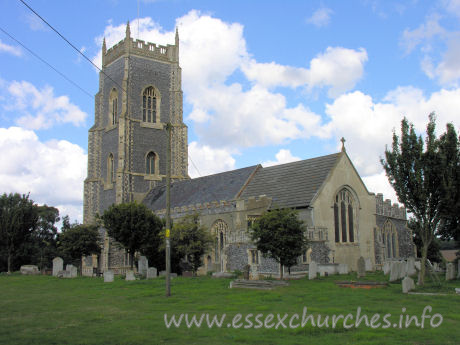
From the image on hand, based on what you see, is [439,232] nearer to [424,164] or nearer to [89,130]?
[424,164]

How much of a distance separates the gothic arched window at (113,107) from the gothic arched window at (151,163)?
6.03m

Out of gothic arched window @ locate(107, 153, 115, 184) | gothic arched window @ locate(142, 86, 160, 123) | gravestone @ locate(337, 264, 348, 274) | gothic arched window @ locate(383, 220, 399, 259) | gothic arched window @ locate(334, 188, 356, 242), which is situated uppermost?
gothic arched window @ locate(142, 86, 160, 123)

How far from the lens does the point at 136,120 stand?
161 feet

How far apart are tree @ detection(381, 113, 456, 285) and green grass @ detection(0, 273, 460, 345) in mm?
3253

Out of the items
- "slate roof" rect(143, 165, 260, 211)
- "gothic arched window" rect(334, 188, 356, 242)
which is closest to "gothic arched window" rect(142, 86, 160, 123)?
"slate roof" rect(143, 165, 260, 211)

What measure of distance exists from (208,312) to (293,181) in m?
20.8

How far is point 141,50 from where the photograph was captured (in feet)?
169

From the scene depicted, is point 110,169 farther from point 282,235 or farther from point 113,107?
point 282,235

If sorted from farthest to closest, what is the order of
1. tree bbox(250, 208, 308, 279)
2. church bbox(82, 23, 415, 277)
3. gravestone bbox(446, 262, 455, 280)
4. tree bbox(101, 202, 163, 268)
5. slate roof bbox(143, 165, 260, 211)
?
1. slate roof bbox(143, 165, 260, 211)
2. tree bbox(101, 202, 163, 268)
3. church bbox(82, 23, 415, 277)
4. gravestone bbox(446, 262, 455, 280)
5. tree bbox(250, 208, 308, 279)

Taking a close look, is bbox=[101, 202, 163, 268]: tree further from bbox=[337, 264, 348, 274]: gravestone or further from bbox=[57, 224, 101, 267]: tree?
bbox=[337, 264, 348, 274]: gravestone

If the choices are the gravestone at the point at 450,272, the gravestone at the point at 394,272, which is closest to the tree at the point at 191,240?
the gravestone at the point at 394,272

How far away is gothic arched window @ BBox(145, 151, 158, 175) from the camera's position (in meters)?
49.3

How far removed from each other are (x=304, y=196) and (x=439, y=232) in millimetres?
9119

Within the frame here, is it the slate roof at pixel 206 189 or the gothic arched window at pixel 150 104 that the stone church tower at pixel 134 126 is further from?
the slate roof at pixel 206 189
